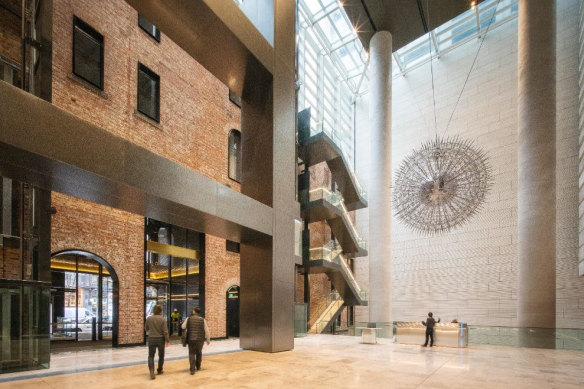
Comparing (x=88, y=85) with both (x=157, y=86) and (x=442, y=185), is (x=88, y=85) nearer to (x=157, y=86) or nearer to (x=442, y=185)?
(x=157, y=86)

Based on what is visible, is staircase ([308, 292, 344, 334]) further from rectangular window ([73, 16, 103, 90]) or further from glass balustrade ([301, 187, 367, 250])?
rectangular window ([73, 16, 103, 90])

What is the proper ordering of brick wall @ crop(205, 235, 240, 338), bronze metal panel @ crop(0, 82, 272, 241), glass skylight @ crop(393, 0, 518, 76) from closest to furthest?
bronze metal panel @ crop(0, 82, 272, 241) → brick wall @ crop(205, 235, 240, 338) → glass skylight @ crop(393, 0, 518, 76)

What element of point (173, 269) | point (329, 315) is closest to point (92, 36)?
point (173, 269)

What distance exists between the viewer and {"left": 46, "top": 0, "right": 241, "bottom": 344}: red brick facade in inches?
439

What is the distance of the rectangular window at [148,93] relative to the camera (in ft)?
45.4

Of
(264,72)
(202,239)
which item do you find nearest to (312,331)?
(202,239)

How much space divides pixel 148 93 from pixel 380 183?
11939 mm

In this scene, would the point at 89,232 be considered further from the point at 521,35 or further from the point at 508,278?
the point at 508,278

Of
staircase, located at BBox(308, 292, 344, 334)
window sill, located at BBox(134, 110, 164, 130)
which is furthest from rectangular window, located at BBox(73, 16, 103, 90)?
staircase, located at BBox(308, 292, 344, 334)

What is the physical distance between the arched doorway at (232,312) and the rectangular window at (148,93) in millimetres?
8450

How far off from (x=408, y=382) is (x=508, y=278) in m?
18.6

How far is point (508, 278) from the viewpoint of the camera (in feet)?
73.0

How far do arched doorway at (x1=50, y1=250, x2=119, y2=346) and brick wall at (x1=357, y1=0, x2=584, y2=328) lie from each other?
1977cm

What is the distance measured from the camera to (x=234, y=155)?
18250 mm
